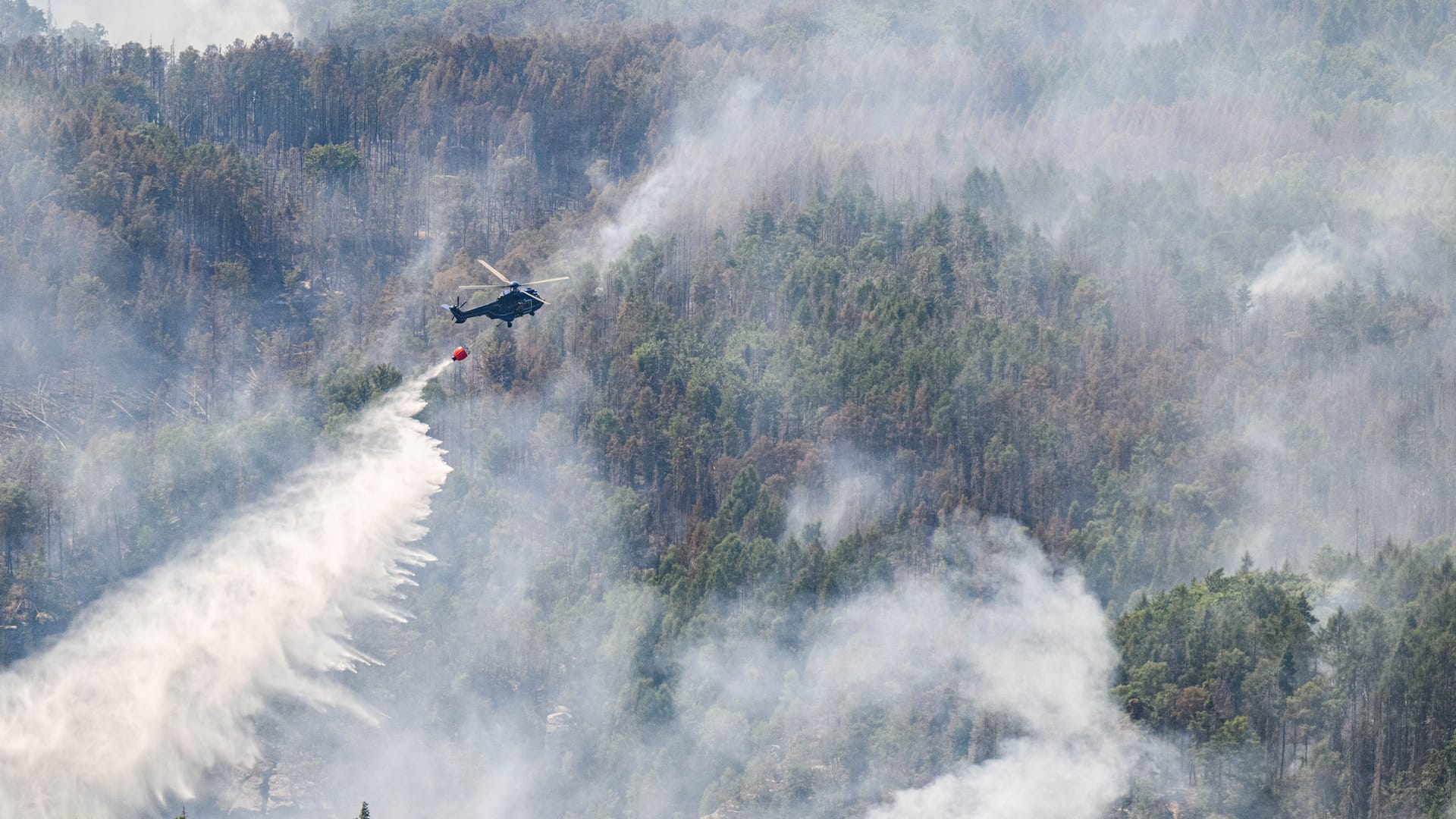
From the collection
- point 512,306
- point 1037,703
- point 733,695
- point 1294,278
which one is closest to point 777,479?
point 733,695

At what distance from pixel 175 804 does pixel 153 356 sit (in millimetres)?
49401

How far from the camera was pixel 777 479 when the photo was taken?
506 feet

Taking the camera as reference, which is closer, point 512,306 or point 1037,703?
point 512,306

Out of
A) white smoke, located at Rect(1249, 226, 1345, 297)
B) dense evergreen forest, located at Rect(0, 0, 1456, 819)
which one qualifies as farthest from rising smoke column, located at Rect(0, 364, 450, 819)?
white smoke, located at Rect(1249, 226, 1345, 297)

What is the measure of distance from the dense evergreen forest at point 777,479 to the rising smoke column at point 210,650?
210cm

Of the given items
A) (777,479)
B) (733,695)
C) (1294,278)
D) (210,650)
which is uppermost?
(1294,278)

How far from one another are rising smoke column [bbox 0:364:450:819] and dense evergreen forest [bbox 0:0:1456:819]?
82.8 inches

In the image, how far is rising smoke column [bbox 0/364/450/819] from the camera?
130 metres

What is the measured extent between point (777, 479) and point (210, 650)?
38969 mm

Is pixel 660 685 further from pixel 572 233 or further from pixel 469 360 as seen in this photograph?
pixel 572 233

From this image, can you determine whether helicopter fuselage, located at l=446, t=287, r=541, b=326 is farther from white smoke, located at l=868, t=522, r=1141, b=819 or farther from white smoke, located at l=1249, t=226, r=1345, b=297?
white smoke, located at l=1249, t=226, r=1345, b=297

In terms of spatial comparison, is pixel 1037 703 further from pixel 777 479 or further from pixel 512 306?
pixel 512 306

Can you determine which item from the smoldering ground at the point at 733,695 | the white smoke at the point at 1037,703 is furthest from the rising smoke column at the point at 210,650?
the white smoke at the point at 1037,703

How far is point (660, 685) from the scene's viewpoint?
135m
